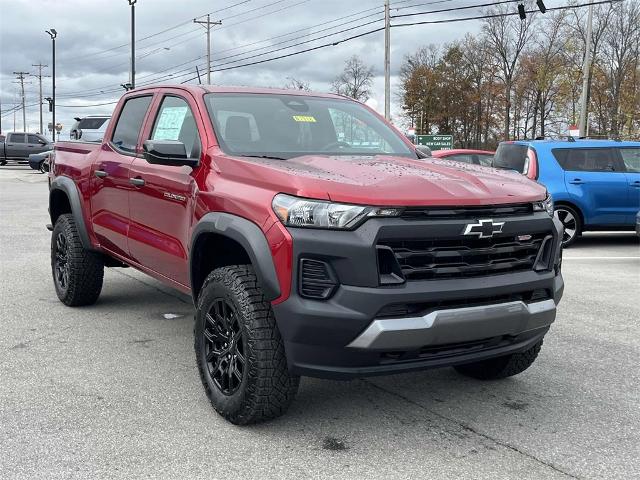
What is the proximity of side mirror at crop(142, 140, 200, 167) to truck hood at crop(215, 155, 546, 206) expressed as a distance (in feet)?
0.75

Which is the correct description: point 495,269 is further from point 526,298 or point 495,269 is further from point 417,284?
point 417,284

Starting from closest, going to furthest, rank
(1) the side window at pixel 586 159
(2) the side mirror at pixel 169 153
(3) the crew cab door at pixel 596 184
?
(2) the side mirror at pixel 169 153 < (3) the crew cab door at pixel 596 184 < (1) the side window at pixel 586 159

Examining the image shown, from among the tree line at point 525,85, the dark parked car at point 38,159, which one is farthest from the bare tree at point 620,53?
the dark parked car at point 38,159

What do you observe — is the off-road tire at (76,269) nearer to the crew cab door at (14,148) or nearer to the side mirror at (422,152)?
the side mirror at (422,152)

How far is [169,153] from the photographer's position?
12.8 ft

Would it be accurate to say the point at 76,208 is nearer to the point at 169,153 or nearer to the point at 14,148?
the point at 169,153

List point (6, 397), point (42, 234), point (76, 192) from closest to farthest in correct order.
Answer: point (6, 397) → point (76, 192) → point (42, 234)

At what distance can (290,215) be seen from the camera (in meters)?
3.14

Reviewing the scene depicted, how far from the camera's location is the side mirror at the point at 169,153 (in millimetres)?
3883

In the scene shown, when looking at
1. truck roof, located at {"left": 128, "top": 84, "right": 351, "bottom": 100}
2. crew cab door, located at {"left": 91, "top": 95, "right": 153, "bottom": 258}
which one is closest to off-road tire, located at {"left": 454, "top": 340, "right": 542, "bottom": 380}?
truck roof, located at {"left": 128, "top": 84, "right": 351, "bottom": 100}

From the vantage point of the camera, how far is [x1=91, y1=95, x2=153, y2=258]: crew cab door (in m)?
5.01

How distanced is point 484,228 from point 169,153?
71.7 inches

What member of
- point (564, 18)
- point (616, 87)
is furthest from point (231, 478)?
point (564, 18)

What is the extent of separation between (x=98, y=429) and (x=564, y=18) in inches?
2016
